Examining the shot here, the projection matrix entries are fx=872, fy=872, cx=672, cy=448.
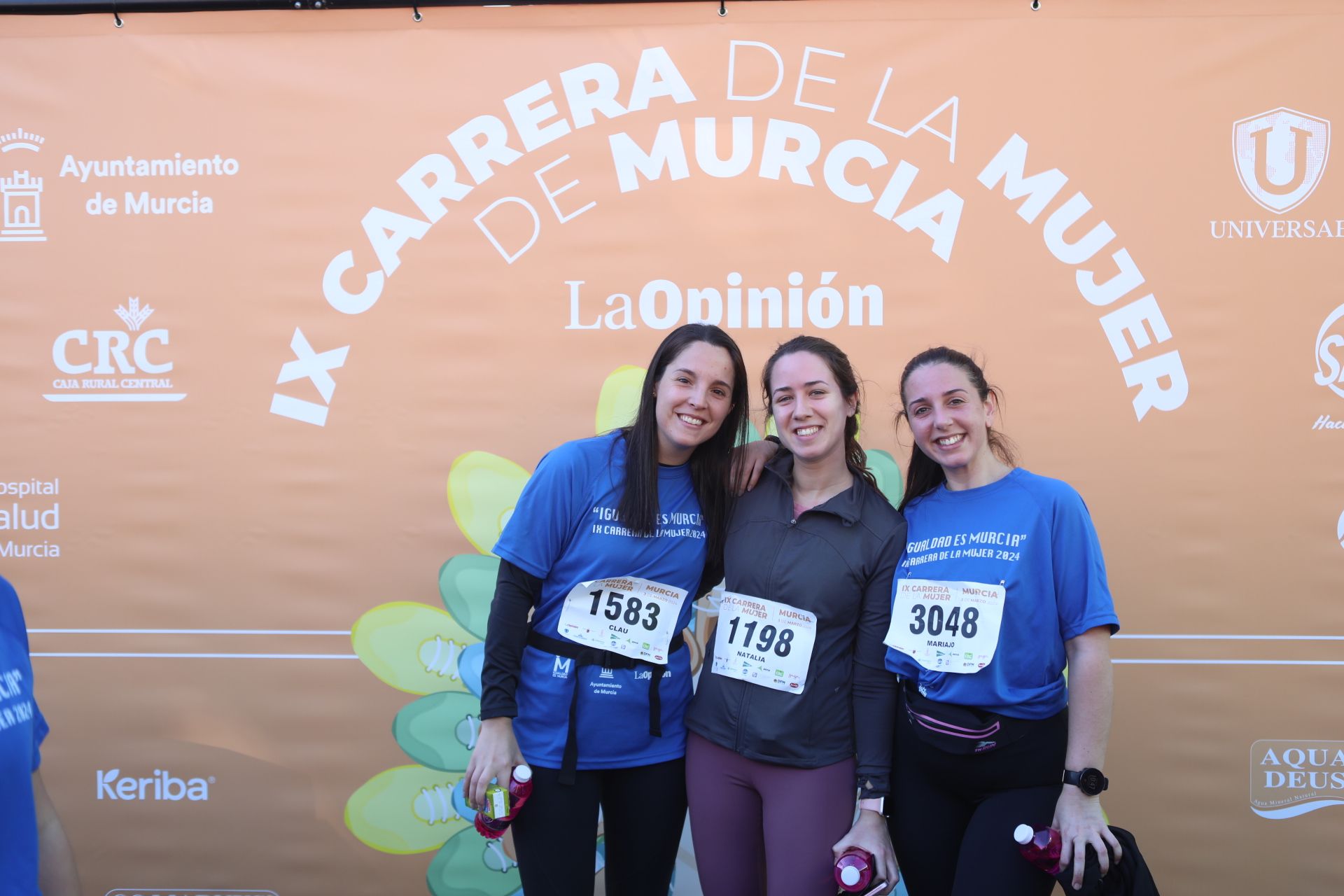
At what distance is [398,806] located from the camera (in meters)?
2.69

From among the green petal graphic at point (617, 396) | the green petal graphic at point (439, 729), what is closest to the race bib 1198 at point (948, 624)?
the green petal graphic at point (617, 396)

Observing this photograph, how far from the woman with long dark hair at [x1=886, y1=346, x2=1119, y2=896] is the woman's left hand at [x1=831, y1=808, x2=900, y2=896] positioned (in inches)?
2.3

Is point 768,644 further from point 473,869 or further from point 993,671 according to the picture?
point 473,869

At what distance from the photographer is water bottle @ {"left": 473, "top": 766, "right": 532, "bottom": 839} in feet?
5.64

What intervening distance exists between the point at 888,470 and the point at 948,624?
0.99 meters

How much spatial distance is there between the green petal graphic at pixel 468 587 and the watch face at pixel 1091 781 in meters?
1.69

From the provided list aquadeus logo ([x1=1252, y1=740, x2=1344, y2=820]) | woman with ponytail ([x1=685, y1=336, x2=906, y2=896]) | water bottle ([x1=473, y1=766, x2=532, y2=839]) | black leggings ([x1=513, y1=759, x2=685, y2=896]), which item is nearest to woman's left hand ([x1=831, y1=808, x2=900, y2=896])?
woman with ponytail ([x1=685, y1=336, x2=906, y2=896])

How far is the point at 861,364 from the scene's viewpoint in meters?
2.65

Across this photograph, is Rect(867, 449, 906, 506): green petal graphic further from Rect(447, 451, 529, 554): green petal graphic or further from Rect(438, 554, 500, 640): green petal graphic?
Rect(438, 554, 500, 640): green petal graphic

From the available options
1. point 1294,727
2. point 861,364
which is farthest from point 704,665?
point 1294,727

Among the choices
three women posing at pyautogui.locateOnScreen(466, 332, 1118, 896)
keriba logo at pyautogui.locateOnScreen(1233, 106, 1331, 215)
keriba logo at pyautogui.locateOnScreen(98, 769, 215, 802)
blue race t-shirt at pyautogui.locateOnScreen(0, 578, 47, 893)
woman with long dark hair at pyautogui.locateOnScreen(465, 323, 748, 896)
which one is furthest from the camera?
keriba logo at pyautogui.locateOnScreen(98, 769, 215, 802)

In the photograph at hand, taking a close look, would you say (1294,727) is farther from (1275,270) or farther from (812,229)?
(812,229)

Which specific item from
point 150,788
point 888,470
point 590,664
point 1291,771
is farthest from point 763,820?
point 150,788

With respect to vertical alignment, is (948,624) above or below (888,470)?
below
